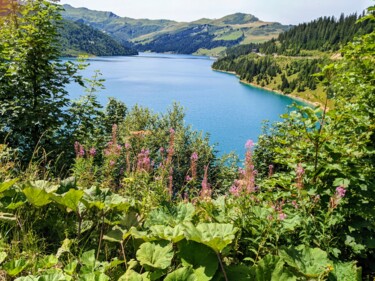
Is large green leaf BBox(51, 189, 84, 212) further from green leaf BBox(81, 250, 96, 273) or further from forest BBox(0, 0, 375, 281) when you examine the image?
green leaf BBox(81, 250, 96, 273)

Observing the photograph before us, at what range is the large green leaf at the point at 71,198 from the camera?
287 cm

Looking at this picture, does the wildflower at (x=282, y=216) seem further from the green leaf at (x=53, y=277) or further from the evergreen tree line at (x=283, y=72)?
the evergreen tree line at (x=283, y=72)

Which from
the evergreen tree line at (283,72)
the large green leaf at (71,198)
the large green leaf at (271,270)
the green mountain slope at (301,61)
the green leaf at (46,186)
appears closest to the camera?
the large green leaf at (271,270)

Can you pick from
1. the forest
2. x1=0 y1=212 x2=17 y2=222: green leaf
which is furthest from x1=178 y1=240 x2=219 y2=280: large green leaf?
x1=0 y1=212 x2=17 y2=222: green leaf

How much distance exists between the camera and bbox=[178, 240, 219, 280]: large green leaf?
236 cm

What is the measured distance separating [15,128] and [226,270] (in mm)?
8149

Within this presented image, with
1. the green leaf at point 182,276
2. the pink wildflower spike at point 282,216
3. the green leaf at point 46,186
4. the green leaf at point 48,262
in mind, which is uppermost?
the pink wildflower spike at point 282,216

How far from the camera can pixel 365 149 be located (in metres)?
3.62

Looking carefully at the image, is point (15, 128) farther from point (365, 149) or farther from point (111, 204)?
point (365, 149)

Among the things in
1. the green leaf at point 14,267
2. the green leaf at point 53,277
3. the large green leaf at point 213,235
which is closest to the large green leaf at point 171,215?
the large green leaf at point 213,235

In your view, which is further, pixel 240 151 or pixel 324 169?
pixel 240 151

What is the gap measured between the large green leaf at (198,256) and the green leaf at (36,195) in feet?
4.62

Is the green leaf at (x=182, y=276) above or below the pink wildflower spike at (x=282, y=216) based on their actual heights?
below

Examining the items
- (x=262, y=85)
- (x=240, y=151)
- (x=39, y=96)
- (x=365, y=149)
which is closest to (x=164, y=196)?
(x=365, y=149)
